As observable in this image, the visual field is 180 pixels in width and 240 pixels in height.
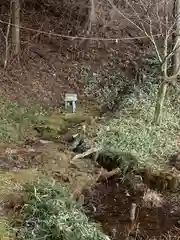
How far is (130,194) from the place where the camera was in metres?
8.16

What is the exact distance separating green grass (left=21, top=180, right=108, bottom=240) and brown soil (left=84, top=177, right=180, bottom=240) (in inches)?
26.2

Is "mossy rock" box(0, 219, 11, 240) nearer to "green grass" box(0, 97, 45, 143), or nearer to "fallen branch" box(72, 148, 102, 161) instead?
"fallen branch" box(72, 148, 102, 161)

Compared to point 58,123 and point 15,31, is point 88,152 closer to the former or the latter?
point 58,123

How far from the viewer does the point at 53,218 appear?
601 centimetres

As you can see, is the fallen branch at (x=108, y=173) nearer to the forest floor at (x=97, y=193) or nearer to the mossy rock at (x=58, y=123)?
the forest floor at (x=97, y=193)

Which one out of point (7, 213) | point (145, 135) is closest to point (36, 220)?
point (7, 213)

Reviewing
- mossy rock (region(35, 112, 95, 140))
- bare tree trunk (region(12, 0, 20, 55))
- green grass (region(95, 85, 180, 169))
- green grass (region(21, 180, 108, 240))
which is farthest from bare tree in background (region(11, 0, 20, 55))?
green grass (region(21, 180, 108, 240))

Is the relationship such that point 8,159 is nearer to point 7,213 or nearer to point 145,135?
point 7,213

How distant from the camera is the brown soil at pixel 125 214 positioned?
271 inches

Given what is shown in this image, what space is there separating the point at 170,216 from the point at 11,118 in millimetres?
4911

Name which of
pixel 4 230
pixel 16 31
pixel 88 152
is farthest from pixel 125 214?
pixel 16 31

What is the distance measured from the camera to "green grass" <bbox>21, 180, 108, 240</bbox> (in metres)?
5.84

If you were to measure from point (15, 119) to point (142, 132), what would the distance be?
2972 millimetres

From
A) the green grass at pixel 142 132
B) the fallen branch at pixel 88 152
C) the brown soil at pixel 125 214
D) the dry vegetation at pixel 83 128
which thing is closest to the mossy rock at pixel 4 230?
the dry vegetation at pixel 83 128
